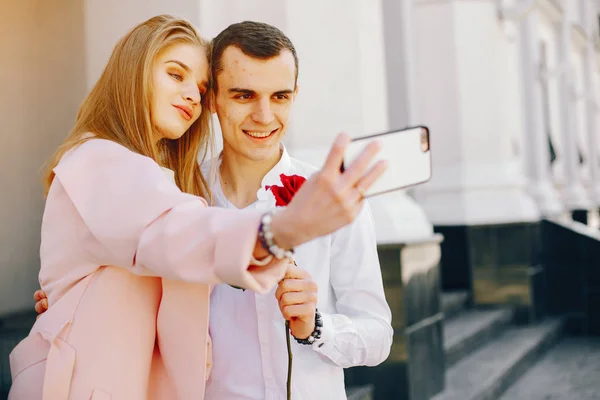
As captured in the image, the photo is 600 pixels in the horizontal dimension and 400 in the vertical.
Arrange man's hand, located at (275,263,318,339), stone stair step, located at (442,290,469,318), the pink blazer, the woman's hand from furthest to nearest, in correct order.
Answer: stone stair step, located at (442,290,469,318)
man's hand, located at (275,263,318,339)
the pink blazer
the woman's hand

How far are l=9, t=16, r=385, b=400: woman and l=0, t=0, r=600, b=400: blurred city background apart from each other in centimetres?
165

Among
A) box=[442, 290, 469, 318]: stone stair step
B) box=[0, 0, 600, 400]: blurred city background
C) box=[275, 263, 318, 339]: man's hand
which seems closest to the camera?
box=[275, 263, 318, 339]: man's hand

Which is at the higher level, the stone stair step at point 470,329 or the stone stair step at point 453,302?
the stone stair step at point 453,302

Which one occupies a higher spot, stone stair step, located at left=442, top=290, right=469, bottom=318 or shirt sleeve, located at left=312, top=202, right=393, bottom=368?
shirt sleeve, located at left=312, top=202, right=393, bottom=368

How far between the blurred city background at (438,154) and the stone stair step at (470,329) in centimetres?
3

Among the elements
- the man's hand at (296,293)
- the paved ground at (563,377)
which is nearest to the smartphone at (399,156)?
the man's hand at (296,293)

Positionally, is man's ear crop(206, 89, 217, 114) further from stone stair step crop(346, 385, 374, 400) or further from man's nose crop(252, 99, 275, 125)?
stone stair step crop(346, 385, 374, 400)

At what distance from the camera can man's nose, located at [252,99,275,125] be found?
76.2 inches

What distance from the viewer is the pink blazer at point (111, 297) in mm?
1343

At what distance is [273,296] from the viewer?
197 cm

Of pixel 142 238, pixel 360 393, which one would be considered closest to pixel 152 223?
pixel 142 238

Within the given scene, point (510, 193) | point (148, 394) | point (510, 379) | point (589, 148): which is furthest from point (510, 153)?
point (589, 148)

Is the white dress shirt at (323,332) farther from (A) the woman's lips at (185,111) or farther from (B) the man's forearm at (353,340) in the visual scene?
(A) the woman's lips at (185,111)

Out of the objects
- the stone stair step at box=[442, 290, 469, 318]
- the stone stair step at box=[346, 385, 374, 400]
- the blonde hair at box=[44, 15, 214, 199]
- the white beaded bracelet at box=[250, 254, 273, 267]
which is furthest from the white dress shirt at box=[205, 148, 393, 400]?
the stone stair step at box=[442, 290, 469, 318]
